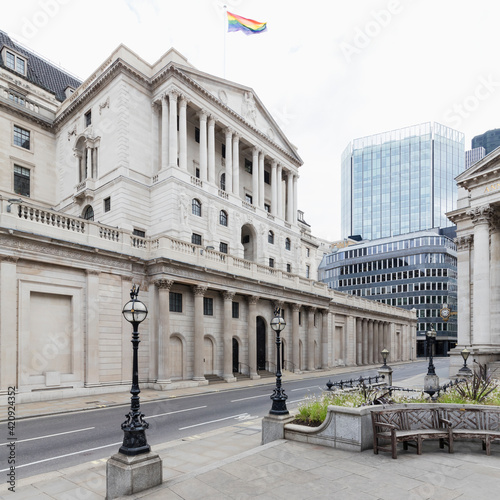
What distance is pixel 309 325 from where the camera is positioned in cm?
4484

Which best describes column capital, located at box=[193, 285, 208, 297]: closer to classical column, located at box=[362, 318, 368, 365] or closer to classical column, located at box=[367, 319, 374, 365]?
classical column, located at box=[362, 318, 368, 365]

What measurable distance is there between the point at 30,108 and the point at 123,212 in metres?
16.7

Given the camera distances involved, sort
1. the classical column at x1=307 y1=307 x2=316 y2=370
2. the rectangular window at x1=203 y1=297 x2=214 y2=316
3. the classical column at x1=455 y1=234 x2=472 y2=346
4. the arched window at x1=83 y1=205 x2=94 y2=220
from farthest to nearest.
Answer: the classical column at x1=307 y1=307 x2=316 y2=370 → the arched window at x1=83 y1=205 x2=94 y2=220 → the classical column at x1=455 y1=234 x2=472 y2=346 → the rectangular window at x1=203 y1=297 x2=214 y2=316

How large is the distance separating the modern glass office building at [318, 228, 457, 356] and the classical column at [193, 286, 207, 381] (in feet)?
240

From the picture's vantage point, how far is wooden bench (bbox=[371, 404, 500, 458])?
9992 millimetres

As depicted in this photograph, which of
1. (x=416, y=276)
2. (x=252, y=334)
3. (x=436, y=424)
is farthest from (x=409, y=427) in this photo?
(x=416, y=276)

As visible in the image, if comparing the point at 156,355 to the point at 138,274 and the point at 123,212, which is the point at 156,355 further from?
the point at 123,212

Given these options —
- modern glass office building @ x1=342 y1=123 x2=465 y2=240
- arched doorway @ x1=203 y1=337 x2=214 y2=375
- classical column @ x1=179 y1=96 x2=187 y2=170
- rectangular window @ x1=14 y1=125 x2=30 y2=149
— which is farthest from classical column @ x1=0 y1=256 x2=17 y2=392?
modern glass office building @ x1=342 y1=123 x2=465 y2=240

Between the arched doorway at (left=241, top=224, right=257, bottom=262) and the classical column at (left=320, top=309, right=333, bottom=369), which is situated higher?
the arched doorway at (left=241, top=224, right=257, bottom=262)

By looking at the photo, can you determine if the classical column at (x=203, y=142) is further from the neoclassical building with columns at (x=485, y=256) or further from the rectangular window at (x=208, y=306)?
the neoclassical building with columns at (x=485, y=256)

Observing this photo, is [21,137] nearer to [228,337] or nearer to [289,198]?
[228,337]

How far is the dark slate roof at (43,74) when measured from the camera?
44.6 metres

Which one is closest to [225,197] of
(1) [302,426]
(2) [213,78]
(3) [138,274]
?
(2) [213,78]

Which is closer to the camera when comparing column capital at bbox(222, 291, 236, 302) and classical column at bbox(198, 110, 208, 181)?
column capital at bbox(222, 291, 236, 302)
